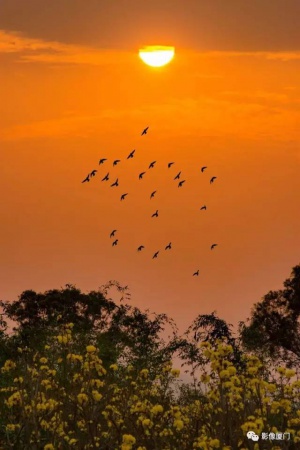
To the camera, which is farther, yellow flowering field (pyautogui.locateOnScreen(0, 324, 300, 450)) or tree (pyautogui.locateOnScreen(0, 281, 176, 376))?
tree (pyautogui.locateOnScreen(0, 281, 176, 376))

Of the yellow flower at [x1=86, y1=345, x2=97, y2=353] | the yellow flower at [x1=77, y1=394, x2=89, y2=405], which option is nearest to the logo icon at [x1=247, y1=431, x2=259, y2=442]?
the yellow flower at [x1=77, y1=394, x2=89, y2=405]

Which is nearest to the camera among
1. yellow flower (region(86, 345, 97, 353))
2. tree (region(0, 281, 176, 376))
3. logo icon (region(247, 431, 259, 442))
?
logo icon (region(247, 431, 259, 442))

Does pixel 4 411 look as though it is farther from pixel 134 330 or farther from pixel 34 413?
pixel 134 330

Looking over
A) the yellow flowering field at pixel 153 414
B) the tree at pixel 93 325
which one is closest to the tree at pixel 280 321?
the tree at pixel 93 325

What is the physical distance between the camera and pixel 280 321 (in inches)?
2598

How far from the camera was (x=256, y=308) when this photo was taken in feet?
218

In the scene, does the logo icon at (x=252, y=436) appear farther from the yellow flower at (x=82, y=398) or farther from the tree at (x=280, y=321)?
the tree at (x=280, y=321)

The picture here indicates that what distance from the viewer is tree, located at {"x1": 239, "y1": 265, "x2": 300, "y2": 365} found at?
62.6m

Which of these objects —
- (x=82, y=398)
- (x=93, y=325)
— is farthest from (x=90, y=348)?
(x=93, y=325)

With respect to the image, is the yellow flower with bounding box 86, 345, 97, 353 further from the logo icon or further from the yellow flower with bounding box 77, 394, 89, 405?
the logo icon

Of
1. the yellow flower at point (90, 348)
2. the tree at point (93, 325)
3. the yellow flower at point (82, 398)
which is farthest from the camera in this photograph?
the tree at point (93, 325)

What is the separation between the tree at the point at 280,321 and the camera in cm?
6261

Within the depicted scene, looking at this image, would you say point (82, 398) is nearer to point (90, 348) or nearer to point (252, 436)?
point (90, 348)

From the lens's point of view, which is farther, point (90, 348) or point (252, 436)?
point (90, 348)
